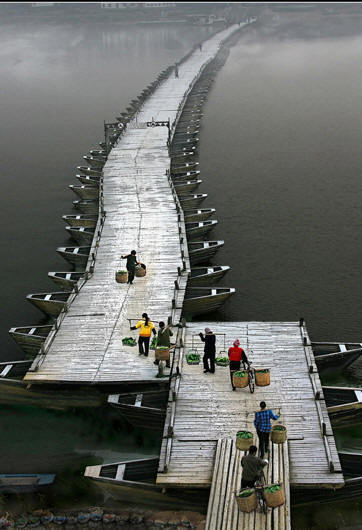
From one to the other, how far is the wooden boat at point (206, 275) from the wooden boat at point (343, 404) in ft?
38.3

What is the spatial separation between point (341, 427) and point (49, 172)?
141ft

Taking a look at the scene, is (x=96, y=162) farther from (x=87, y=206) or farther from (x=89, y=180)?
(x=87, y=206)

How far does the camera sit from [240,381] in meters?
25.5

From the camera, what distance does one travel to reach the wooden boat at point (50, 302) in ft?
113

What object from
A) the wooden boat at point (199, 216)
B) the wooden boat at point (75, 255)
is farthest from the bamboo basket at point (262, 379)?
the wooden boat at point (199, 216)

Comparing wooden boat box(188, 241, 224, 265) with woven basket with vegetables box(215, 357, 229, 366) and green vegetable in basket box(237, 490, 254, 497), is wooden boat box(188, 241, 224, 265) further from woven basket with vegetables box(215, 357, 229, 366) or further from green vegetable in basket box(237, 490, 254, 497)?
green vegetable in basket box(237, 490, 254, 497)

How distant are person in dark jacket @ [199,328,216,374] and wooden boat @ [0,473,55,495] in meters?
7.25

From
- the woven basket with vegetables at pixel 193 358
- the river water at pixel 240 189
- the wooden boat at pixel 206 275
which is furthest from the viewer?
the wooden boat at pixel 206 275

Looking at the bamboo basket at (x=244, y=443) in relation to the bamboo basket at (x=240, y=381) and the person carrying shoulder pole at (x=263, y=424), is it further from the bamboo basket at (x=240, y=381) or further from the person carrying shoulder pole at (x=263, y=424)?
the bamboo basket at (x=240, y=381)

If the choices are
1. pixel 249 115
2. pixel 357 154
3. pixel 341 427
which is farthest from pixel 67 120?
pixel 341 427

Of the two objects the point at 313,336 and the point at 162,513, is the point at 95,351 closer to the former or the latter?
the point at 162,513

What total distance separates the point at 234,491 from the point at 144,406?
642 centimetres

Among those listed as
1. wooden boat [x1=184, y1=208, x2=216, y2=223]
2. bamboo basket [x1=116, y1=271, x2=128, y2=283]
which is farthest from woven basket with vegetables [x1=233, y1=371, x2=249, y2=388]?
wooden boat [x1=184, y1=208, x2=216, y2=223]

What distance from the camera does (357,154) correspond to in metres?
65.2
